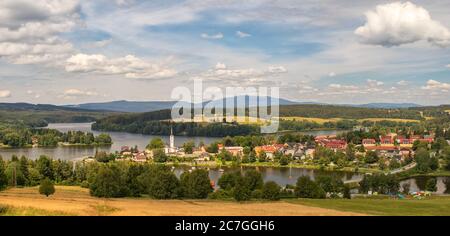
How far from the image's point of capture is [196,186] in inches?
853

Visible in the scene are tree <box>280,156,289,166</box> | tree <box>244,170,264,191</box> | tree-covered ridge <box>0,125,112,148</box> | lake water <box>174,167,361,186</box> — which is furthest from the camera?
tree-covered ridge <box>0,125,112,148</box>

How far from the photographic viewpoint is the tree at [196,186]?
21375 millimetres

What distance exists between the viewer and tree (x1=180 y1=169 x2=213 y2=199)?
21.4 meters

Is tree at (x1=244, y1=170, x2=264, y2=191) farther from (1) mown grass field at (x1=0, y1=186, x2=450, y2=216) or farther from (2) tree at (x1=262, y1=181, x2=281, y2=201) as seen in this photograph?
(1) mown grass field at (x1=0, y1=186, x2=450, y2=216)

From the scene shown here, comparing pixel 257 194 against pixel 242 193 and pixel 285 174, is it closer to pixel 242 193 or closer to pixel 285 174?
pixel 242 193

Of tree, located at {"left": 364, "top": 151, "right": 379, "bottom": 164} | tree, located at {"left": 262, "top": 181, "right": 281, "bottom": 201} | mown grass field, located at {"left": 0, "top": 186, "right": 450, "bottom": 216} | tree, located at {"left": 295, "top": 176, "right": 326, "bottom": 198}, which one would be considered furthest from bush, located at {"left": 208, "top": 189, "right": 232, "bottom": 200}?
tree, located at {"left": 364, "top": 151, "right": 379, "bottom": 164}

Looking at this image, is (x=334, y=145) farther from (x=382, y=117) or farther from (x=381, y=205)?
(x=382, y=117)

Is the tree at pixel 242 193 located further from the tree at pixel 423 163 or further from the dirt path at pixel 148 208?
the tree at pixel 423 163

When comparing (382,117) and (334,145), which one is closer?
(334,145)

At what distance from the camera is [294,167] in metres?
44.4

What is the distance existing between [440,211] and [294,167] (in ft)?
88.2

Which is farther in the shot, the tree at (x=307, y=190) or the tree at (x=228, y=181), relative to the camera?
the tree at (x=228, y=181)

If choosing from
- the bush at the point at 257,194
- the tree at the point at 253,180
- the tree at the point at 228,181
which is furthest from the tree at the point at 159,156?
the bush at the point at 257,194
